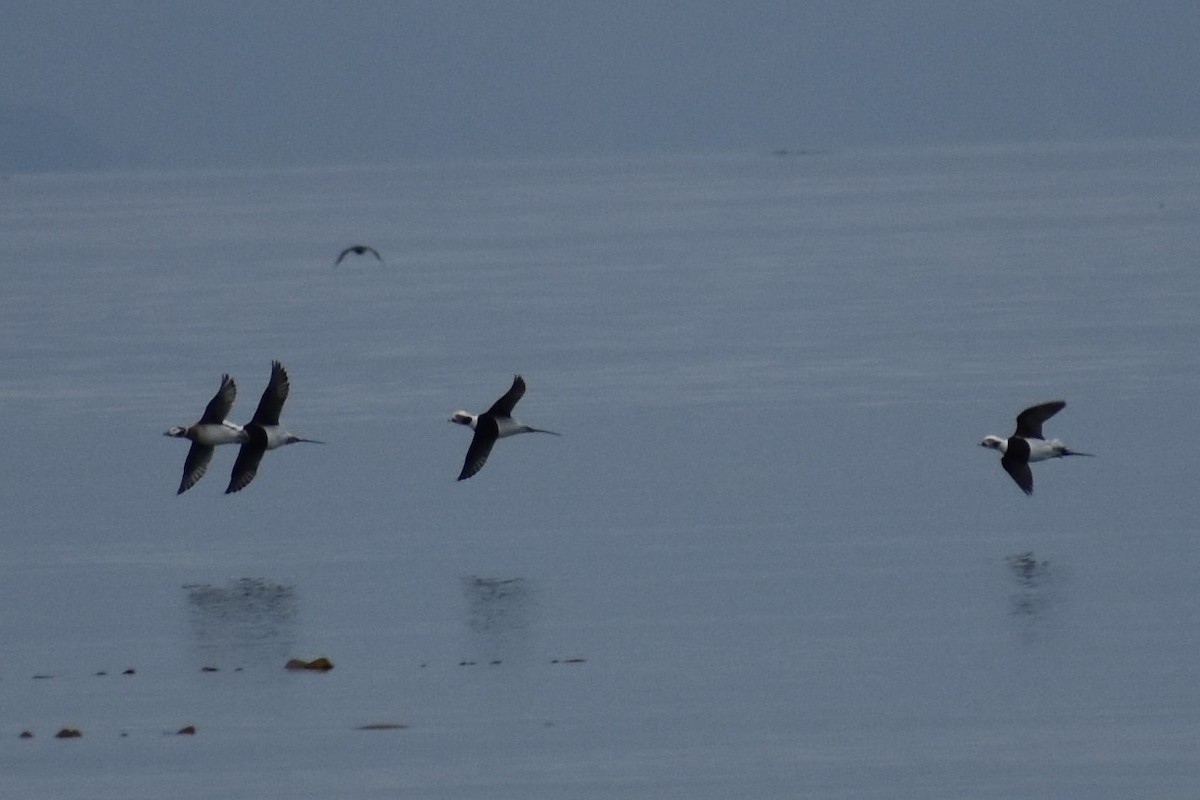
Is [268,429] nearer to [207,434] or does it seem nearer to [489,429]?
[207,434]

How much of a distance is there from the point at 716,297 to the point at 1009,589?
39.5 metres

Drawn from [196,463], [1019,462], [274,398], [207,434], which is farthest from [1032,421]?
[196,463]

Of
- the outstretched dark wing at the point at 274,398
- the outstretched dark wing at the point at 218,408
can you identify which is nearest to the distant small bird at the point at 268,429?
the outstretched dark wing at the point at 274,398

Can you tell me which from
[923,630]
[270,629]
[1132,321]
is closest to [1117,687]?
[923,630]

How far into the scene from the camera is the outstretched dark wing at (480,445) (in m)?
26.0

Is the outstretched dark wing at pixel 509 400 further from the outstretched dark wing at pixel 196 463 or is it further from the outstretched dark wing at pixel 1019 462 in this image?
the outstretched dark wing at pixel 1019 462

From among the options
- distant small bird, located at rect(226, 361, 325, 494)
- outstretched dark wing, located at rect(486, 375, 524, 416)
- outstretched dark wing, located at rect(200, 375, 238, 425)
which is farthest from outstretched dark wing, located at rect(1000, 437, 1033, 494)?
outstretched dark wing, located at rect(200, 375, 238, 425)

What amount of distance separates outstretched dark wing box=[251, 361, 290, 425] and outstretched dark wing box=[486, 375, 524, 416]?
2207mm

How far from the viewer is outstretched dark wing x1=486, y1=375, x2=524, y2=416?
25.4m

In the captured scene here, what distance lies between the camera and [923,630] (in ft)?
65.1

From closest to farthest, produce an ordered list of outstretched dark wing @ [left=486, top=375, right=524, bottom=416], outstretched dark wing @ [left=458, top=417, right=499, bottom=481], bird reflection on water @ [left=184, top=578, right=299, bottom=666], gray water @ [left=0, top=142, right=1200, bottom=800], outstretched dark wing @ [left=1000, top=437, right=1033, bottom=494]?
gray water @ [left=0, top=142, right=1200, bottom=800], bird reflection on water @ [left=184, top=578, right=299, bottom=666], outstretched dark wing @ [left=1000, top=437, right=1033, bottom=494], outstretched dark wing @ [left=486, top=375, right=524, bottom=416], outstretched dark wing @ [left=458, top=417, right=499, bottom=481]

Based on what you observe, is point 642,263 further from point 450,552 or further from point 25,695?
point 25,695

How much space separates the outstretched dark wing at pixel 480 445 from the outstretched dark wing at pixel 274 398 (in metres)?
2.02

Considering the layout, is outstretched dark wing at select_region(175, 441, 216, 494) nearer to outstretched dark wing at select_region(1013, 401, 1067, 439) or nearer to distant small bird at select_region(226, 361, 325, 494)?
distant small bird at select_region(226, 361, 325, 494)
